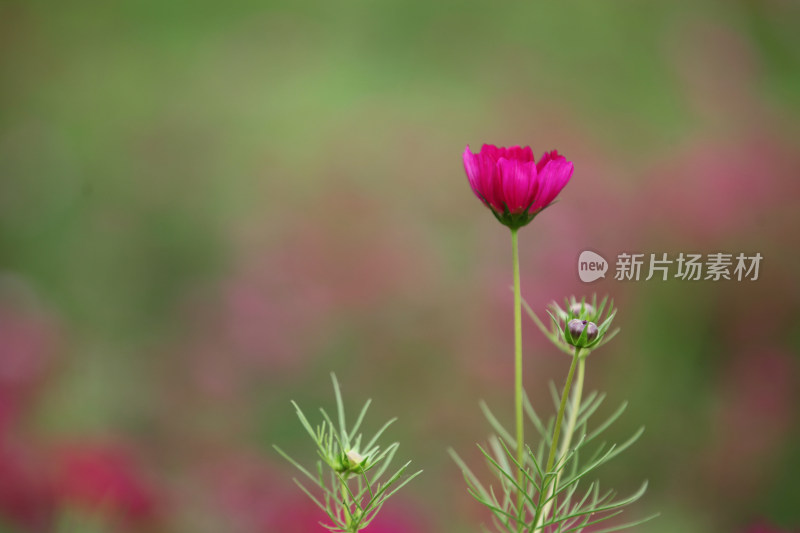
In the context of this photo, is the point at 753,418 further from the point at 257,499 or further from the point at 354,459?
the point at 354,459

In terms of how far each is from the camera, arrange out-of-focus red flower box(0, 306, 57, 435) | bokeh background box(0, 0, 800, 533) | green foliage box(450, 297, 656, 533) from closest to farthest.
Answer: green foliage box(450, 297, 656, 533), out-of-focus red flower box(0, 306, 57, 435), bokeh background box(0, 0, 800, 533)

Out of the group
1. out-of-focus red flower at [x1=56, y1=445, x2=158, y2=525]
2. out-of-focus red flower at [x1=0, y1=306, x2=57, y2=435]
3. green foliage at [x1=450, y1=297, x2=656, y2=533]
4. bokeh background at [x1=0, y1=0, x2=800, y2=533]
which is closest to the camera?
green foliage at [x1=450, y1=297, x2=656, y2=533]

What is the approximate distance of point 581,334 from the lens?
0.24m

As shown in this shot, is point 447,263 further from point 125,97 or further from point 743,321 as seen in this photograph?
point 125,97

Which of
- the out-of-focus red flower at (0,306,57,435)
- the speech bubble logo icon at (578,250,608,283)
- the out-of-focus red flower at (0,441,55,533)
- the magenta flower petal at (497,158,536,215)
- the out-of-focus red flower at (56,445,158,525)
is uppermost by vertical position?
the magenta flower petal at (497,158,536,215)

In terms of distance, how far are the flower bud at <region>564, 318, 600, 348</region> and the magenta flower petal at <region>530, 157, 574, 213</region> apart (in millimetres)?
45

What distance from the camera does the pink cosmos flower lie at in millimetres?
263

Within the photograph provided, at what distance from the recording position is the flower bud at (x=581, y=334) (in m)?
0.24

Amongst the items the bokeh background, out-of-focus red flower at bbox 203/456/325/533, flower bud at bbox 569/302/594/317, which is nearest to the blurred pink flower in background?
the bokeh background

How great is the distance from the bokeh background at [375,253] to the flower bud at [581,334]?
0.39 meters

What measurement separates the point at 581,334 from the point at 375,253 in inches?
34.6

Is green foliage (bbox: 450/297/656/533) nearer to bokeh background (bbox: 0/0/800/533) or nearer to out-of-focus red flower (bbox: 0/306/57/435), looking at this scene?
bokeh background (bbox: 0/0/800/533)
